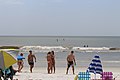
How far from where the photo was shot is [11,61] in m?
12.8

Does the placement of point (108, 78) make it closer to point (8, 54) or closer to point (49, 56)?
point (8, 54)

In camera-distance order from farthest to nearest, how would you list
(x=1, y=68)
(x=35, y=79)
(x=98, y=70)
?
(x=35, y=79) < (x=98, y=70) < (x=1, y=68)

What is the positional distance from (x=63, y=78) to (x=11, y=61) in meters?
3.60

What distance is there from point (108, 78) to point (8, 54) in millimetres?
3870

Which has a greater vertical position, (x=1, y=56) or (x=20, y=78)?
(x=1, y=56)

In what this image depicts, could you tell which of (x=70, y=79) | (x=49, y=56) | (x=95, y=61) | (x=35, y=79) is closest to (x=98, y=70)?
(x=95, y=61)

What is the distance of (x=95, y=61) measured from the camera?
13.8 metres

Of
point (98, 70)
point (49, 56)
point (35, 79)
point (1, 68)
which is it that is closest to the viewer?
point (1, 68)

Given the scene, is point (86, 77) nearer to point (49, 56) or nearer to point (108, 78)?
point (108, 78)

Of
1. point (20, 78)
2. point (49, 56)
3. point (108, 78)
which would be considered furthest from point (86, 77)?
point (49, 56)

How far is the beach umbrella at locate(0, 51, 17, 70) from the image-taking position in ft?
41.3

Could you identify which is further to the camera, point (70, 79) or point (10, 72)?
point (70, 79)

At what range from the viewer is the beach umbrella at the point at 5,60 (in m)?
12.6

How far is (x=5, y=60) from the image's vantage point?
41.6 feet
